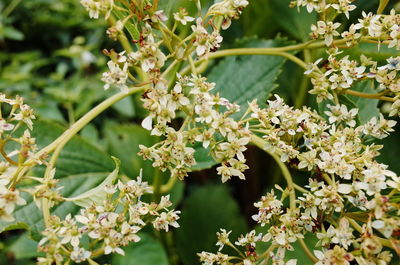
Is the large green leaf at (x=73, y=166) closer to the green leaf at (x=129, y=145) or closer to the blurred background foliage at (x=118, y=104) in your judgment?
the blurred background foliage at (x=118, y=104)

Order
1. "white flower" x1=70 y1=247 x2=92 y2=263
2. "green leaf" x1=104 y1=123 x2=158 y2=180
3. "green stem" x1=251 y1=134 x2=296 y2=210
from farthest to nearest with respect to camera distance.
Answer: "green leaf" x1=104 y1=123 x2=158 y2=180, "green stem" x1=251 y1=134 x2=296 y2=210, "white flower" x1=70 y1=247 x2=92 y2=263

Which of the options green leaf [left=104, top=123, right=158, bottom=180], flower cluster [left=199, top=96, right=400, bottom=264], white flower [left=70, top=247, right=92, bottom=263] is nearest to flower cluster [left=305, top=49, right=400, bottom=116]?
flower cluster [left=199, top=96, right=400, bottom=264]

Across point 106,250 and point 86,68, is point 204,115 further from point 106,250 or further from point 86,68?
point 86,68

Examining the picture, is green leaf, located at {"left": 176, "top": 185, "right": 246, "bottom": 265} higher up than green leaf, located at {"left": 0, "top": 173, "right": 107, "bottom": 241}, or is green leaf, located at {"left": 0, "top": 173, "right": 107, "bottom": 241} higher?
green leaf, located at {"left": 0, "top": 173, "right": 107, "bottom": 241}

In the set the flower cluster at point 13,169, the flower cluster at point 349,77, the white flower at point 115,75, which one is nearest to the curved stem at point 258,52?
the flower cluster at point 349,77

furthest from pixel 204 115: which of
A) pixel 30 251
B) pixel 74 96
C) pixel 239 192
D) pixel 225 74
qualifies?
pixel 239 192

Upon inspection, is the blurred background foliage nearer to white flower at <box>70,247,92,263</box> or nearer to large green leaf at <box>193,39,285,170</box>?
large green leaf at <box>193,39,285,170</box>

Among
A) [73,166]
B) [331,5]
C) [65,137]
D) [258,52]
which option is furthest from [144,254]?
[331,5]

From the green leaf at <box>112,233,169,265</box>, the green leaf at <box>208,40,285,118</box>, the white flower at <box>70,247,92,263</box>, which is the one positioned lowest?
the green leaf at <box>112,233,169,265</box>
